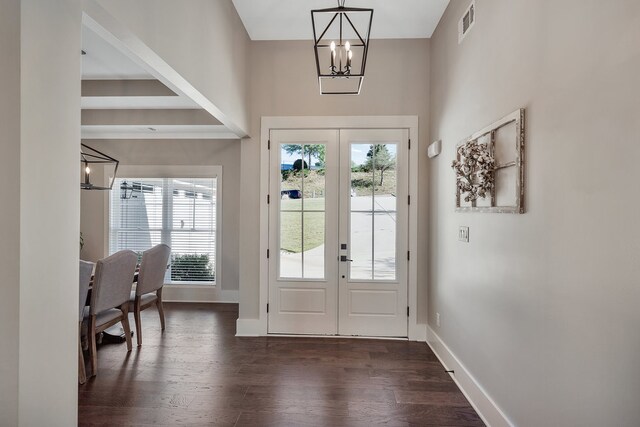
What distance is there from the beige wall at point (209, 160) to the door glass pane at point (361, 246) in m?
2.26

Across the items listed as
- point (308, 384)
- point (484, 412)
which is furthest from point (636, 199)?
point (308, 384)

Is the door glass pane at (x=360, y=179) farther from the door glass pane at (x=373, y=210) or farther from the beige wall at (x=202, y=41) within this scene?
the beige wall at (x=202, y=41)

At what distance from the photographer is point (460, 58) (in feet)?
9.30

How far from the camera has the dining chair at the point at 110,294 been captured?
2920mm

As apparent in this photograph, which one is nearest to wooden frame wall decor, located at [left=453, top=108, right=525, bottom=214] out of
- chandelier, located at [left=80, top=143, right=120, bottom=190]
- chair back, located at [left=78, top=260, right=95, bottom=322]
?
chair back, located at [left=78, top=260, right=95, bottom=322]

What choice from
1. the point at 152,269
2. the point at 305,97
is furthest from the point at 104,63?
the point at 152,269

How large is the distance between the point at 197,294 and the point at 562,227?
5042mm

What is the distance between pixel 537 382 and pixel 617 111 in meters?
1.33

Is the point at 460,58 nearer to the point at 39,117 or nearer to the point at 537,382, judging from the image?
the point at 537,382

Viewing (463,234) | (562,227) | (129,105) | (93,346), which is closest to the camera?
(562,227)

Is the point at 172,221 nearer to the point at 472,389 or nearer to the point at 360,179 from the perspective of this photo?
the point at 360,179

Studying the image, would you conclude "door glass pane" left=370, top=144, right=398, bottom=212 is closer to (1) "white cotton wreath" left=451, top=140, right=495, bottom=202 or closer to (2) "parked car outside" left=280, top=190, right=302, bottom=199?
(2) "parked car outside" left=280, top=190, right=302, bottom=199

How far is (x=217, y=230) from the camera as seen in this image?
5.39m

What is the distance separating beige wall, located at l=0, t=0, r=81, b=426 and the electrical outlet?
8.07ft
